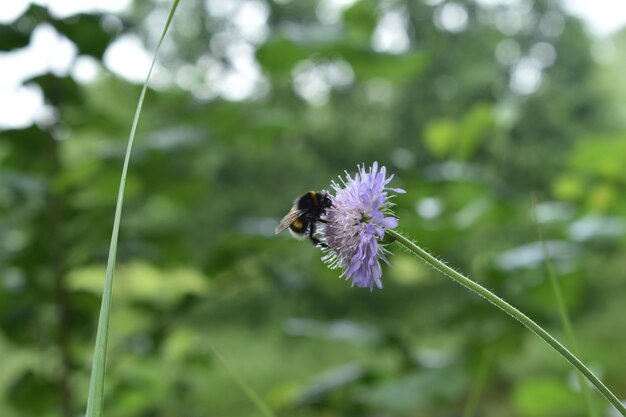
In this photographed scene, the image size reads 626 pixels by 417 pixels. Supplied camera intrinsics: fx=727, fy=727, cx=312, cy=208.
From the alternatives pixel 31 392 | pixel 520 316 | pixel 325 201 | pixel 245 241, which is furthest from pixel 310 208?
pixel 31 392

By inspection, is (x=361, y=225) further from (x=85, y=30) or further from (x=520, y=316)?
(x=85, y=30)

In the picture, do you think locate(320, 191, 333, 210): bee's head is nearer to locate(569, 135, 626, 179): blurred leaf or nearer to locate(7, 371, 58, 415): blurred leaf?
locate(7, 371, 58, 415): blurred leaf

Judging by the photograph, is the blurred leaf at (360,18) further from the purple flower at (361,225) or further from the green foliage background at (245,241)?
the purple flower at (361,225)

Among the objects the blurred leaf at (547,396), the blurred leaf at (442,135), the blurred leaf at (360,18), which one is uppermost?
the blurred leaf at (442,135)

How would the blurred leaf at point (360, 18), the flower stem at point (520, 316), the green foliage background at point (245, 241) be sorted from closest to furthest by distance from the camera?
the flower stem at point (520, 316) → the green foliage background at point (245, 241) → the blurred leaf at point (360, 18)

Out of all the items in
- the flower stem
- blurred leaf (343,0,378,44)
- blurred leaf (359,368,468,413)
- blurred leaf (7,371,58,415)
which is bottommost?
the flower stem

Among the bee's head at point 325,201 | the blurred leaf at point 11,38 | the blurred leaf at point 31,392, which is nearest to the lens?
the bee's head at point 325,201

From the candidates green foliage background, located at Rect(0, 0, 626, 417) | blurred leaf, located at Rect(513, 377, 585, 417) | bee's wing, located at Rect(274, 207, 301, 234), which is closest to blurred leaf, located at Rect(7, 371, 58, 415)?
green foliage background, located at Rect(0, 0, 626, 417)

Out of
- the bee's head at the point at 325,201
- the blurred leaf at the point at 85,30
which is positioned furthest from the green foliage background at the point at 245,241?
the bee's head at the point at 325,201

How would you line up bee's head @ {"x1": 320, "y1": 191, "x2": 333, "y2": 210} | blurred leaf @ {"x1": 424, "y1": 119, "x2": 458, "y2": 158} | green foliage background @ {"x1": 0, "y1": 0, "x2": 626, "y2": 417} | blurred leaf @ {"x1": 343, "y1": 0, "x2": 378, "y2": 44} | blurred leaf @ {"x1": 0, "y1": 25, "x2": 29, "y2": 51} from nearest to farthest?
bee's head @ {"x1": 320, "y1": 191, "x2": 333, "y2": 210}, blurred leaf @ {"x1": 0, "y1": 25, "x2": 29, "y2": 51}, green foliage background @ {"x1": 0, "y1": 0, "x2": 626, "y2": 417}, blurred leaf @ {"x1": 343, "y1": 0, "x2": 378, "y2": 44}, blurred leaf @ {"x1": 424, "y1": 119, "x2": 458, "y2": 158}

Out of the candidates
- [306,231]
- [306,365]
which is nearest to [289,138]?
[306,365]
